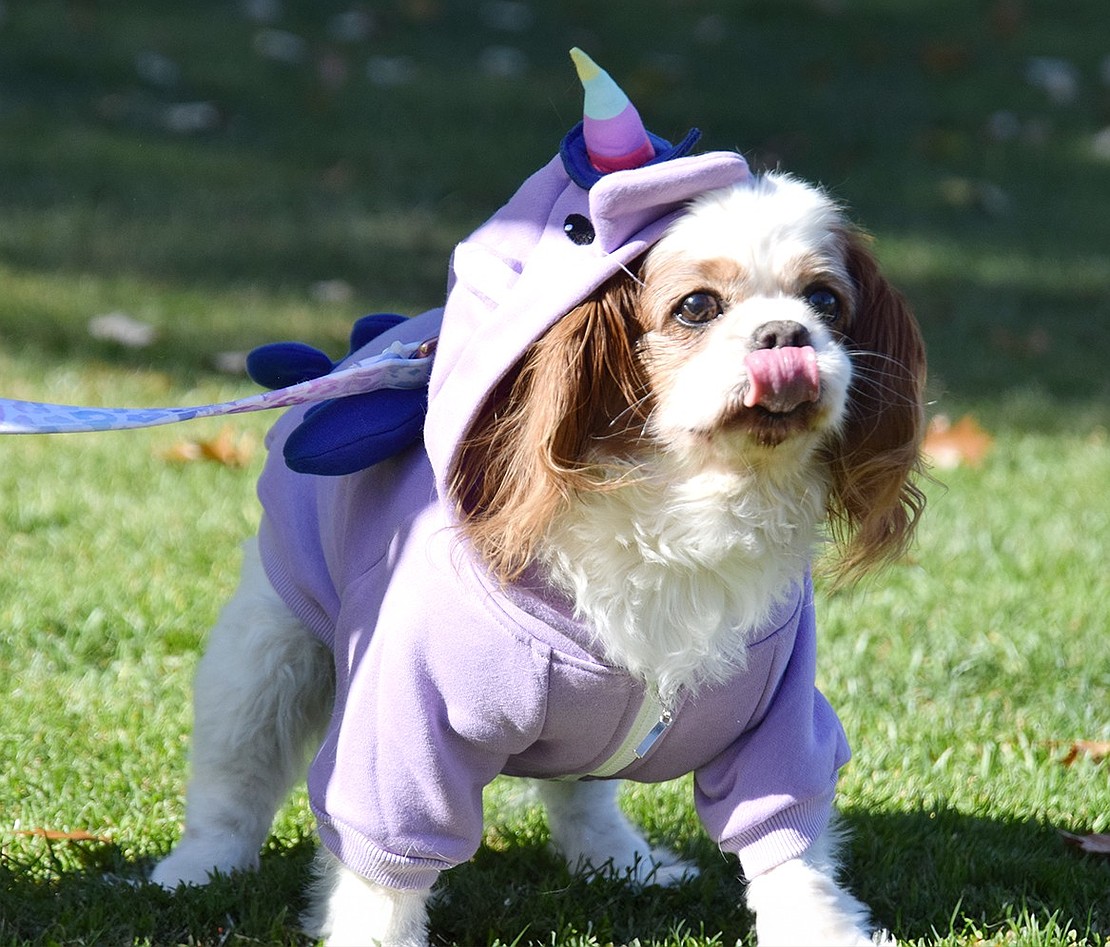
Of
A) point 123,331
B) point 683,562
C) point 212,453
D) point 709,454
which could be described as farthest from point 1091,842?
point 123,331

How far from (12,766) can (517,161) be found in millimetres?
6062

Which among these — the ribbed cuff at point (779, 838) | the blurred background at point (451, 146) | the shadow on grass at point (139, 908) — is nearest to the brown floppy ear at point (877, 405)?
the ribbed cuff at point (779, 838)

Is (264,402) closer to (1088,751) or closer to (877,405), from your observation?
(877,405)

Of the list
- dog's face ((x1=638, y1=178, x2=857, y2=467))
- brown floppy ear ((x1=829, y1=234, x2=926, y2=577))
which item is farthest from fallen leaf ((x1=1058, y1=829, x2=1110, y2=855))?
dog's face ((x1=638, y1=178, x2=857, y2=467))

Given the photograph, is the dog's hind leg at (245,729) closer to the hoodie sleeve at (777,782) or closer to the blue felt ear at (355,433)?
the blue felt ear at (355,433)

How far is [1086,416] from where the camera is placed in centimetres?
582

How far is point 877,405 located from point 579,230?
505 millimetres

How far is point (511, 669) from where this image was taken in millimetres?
2305

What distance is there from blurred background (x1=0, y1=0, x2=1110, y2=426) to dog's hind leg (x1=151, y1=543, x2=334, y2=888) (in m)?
2.98

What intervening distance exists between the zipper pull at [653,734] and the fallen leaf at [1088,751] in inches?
49.0

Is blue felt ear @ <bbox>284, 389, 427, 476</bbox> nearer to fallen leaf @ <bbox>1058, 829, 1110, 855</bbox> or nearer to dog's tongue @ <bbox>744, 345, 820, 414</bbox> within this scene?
dog's tongue @ <bbox>744, 345, 820, 414</bbox>

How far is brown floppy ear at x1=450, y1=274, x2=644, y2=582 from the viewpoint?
2.21m

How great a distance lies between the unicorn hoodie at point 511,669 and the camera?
7.37 feet

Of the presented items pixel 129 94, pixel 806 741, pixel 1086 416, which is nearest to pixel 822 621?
pixel 806 741
